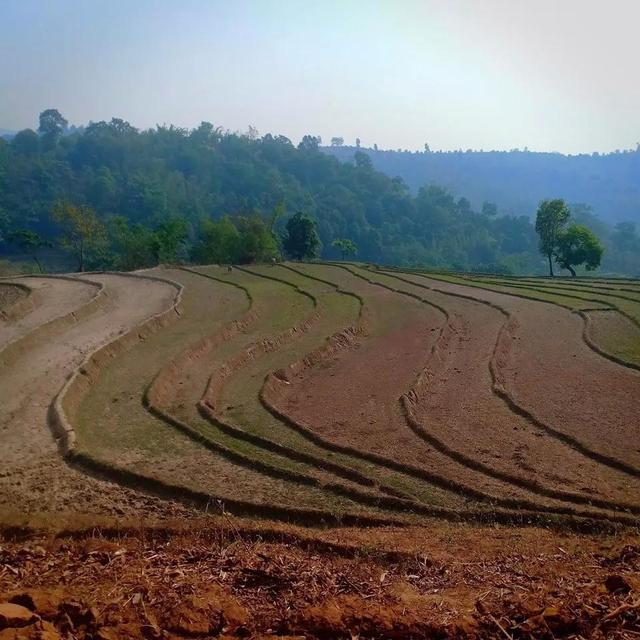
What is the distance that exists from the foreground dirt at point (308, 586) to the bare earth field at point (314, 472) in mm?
37

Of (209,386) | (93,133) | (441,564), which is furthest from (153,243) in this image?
(93,133)

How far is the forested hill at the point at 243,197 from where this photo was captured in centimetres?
9981

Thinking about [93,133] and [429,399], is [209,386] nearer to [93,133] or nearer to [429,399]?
[429,399]

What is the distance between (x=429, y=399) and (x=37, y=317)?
762 inches

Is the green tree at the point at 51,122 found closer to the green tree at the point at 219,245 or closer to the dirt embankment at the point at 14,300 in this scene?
the green tree at the point at 219,245

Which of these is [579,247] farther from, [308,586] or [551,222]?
[308,586]

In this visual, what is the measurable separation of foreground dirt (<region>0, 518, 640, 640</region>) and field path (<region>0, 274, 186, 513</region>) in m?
1.70

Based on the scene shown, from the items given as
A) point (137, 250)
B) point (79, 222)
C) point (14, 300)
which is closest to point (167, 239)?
point (137, 250)

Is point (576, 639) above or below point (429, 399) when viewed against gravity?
above

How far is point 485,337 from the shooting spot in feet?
96.5

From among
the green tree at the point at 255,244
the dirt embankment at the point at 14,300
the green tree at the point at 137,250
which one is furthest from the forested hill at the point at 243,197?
the dirt embankment at the point at 14,300

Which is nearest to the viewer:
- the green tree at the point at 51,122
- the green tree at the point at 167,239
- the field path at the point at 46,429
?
the field path at the point at 46,429

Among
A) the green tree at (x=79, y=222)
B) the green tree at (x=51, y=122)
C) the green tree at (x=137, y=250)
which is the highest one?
the green tree at (x=51, y=122)

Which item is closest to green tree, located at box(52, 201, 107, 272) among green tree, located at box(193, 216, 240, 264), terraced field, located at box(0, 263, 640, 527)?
green tree, located at box(193, 216, 240, 264)
